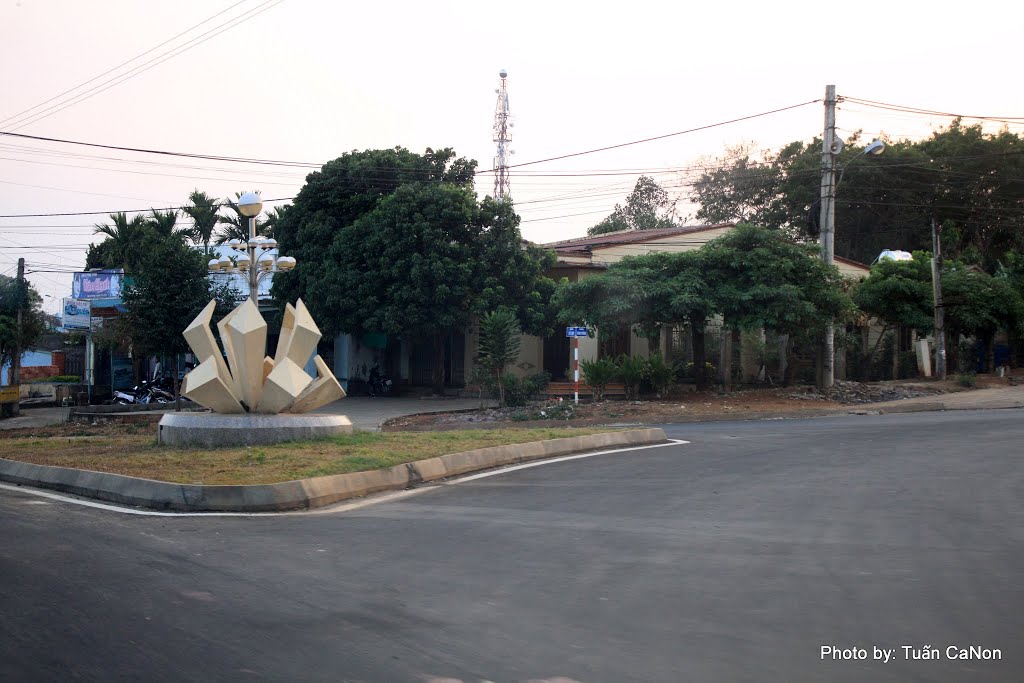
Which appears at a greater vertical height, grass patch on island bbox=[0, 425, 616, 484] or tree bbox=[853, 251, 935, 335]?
tree bbox=[853, 251, 935, 335]

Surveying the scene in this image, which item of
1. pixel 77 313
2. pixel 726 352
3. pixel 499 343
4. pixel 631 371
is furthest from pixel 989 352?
pixel 77 313

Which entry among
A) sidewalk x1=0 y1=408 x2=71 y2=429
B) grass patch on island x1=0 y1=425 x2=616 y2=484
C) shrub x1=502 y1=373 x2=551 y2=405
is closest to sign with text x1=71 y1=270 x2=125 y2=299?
sidewalk x1=0 y1=408 x2=71 y2=429

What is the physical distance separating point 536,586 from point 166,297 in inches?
1046

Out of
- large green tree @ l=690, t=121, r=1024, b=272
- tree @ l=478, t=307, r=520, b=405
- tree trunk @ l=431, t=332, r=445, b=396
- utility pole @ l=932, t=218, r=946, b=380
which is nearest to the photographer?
tree @ l=478, t=307, r=520, b=405

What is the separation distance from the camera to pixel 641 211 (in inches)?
2323

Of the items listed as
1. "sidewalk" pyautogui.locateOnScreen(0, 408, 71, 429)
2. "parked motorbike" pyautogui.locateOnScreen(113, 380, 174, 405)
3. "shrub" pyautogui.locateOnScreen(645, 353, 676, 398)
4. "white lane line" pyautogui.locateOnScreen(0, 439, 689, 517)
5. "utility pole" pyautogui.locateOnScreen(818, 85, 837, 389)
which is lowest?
"sidewalk" pyautogui.locateOnScreen(0, 408, 71, 429)

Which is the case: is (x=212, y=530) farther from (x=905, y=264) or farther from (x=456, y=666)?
(x=905, y=264)

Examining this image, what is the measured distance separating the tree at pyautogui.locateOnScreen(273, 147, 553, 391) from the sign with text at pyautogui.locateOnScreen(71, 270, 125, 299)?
12.7 meters

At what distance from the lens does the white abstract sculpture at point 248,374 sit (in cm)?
1378

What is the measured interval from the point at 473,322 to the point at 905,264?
50.2 ft

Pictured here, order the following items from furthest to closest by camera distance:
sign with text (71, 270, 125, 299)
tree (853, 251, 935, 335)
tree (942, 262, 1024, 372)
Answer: sign with text (71, 270, 125, 299) < tree (853, 251, 935, 335) < tree (942, 262, 1024, 372)

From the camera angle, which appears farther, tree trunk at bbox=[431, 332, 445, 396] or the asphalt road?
tree trunk at bbox=[431, 332, 445, 396]

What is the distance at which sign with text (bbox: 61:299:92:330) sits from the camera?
40.2 m

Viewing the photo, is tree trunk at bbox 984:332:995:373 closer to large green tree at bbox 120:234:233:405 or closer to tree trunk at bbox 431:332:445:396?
tree trunk at bbox 431:332:445:396
